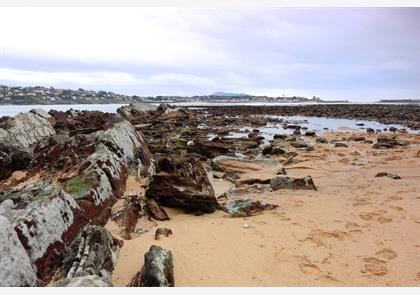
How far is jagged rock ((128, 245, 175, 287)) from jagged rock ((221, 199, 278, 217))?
2350mm

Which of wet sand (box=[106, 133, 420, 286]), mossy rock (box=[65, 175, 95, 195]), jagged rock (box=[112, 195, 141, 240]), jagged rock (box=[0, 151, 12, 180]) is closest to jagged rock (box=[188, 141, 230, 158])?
wet sand (box=[106, 133, 420, 286])

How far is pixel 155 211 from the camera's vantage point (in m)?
6.21

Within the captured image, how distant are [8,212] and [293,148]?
1242 centimetres

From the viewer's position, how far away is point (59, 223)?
14.6 feet

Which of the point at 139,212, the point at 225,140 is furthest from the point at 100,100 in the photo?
the point at 139,212

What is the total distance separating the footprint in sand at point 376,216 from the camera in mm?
5955

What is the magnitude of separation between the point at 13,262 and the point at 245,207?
3.84 m

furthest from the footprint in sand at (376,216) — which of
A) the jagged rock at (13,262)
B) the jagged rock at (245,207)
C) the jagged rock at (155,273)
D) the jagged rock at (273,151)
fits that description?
the jagged rock at (273,151)

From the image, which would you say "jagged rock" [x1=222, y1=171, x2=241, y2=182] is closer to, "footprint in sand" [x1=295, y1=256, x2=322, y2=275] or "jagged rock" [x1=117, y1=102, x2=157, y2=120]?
"footprint in sand" [x1=295, y1=256, x2=322, y2=275]

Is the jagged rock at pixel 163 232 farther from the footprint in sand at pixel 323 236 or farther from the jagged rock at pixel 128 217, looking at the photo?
the footprint in sand at pixel 323 236

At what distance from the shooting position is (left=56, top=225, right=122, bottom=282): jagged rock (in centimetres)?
381

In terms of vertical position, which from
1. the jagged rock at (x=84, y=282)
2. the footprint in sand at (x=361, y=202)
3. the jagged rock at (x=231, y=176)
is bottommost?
the jagged rock at (x=231, y=176)

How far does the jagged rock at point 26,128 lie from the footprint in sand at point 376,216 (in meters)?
9.09

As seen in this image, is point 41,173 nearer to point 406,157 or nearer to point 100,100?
point 406,157
